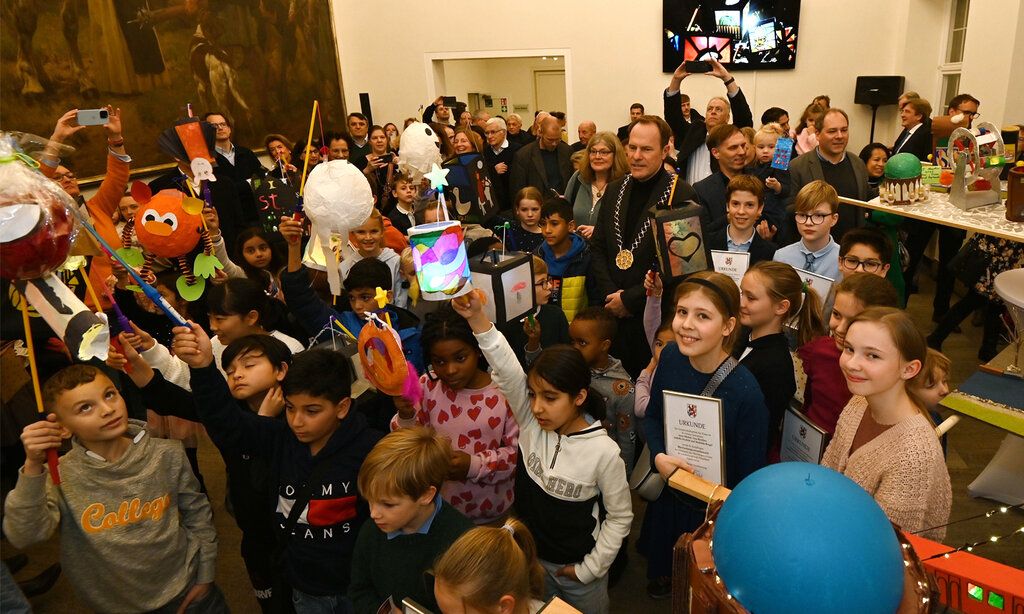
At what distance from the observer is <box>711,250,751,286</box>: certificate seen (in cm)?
282

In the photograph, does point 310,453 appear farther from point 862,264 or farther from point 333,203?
point 862,264

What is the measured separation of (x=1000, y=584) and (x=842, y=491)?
0.57 meters

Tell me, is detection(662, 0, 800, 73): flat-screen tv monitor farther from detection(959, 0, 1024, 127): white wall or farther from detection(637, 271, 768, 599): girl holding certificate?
detection(637, 271, 768, 599): girl holding certificate

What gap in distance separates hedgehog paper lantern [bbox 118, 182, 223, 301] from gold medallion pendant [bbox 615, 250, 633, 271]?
2.08 meters

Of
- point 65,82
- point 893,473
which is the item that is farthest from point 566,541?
point 65,82

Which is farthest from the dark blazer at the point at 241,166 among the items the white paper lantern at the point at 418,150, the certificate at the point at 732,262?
the certificate at the point at 732,262

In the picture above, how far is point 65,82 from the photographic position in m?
5.72

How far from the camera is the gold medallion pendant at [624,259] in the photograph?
11.0 ft

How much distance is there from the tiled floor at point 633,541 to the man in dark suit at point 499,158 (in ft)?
12.1

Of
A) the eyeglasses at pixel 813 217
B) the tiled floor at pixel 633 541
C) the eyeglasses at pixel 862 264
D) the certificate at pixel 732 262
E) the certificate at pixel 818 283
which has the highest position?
the eyeglasses at pixel 813 217

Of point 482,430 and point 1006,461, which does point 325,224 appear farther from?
point 1006,461

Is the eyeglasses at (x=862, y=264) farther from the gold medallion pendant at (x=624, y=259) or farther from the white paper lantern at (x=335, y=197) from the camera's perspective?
the white paper lantern at (x=335, y=197)

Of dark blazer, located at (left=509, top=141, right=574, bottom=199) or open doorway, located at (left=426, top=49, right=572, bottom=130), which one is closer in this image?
dark blazer, located at (left=509, top=141, right=574, bottom=199)

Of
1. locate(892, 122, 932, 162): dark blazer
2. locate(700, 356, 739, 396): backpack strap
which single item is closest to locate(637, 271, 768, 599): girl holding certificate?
locate(700, 356, 739, 396): backpack strap
